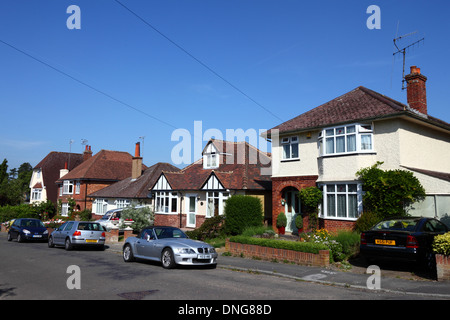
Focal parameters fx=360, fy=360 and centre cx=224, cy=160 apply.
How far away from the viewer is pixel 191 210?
26.5 metres

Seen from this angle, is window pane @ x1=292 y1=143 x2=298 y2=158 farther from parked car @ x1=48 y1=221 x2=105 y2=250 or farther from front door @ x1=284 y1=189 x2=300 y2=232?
parked car @ x1=48 y1=221 x2=105 y2=250

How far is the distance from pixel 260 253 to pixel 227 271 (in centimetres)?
273

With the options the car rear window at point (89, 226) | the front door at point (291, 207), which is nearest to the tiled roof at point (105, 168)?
the car rear window at point (89, 226)

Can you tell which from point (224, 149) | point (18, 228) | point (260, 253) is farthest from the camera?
point (224, 149)

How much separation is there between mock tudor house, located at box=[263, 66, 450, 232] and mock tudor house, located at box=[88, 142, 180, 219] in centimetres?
1404

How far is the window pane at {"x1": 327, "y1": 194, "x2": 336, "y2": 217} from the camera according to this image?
692 inches

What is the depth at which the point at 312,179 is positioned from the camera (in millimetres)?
18766

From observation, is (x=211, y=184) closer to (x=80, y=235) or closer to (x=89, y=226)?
(x=89, y=226)

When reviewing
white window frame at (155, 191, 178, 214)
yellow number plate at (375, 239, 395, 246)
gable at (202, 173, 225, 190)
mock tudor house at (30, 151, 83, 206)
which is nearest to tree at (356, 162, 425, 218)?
yellow number plate at (375, 239, 395, 246)

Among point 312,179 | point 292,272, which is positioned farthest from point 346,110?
point 292,272

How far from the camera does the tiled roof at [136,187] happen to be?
31.5m

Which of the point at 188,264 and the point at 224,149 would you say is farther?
the point at 224,149

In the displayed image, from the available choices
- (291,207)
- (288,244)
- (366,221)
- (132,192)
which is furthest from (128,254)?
(132,192)
